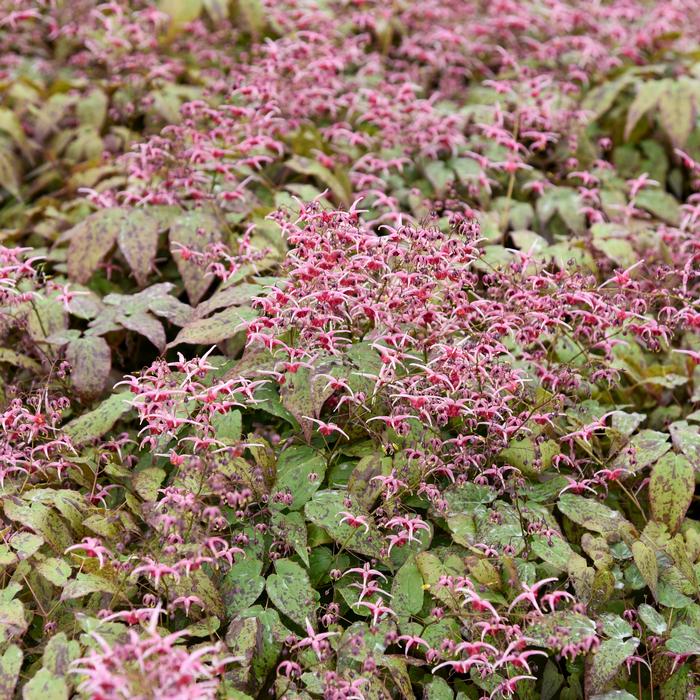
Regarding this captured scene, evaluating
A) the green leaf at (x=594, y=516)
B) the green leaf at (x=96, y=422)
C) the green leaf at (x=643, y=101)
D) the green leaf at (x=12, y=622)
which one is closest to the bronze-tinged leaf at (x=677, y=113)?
the green leaf at (x=643, y=101)

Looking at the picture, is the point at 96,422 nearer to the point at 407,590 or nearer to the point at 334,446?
the point at 334,446

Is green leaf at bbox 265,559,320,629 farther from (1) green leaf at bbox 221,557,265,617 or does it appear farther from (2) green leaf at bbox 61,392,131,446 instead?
(2) green leaf at bbox 61,392,131,446

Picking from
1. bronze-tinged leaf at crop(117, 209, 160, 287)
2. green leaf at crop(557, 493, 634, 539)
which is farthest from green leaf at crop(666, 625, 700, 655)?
bronze-tinged leaf at crop(117, 209, 160, 287)

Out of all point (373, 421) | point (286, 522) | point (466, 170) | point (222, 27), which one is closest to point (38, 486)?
point (286, 522)

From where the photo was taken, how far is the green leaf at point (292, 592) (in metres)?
2.15

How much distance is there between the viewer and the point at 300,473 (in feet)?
7.84

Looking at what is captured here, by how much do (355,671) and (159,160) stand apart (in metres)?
1.77

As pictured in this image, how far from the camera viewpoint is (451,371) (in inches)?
89.0

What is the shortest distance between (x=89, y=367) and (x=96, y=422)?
8.4 inches

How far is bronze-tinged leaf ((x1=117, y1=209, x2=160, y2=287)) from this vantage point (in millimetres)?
3025

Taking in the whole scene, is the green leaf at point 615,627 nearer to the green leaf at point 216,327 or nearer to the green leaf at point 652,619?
the green leaf at point 652,619

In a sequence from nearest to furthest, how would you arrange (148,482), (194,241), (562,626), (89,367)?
(562,626), (148,482), (89,367), (194,241)

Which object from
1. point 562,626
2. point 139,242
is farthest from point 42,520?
point 562,626

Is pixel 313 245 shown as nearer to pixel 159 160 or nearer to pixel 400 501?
pixel 400 501
